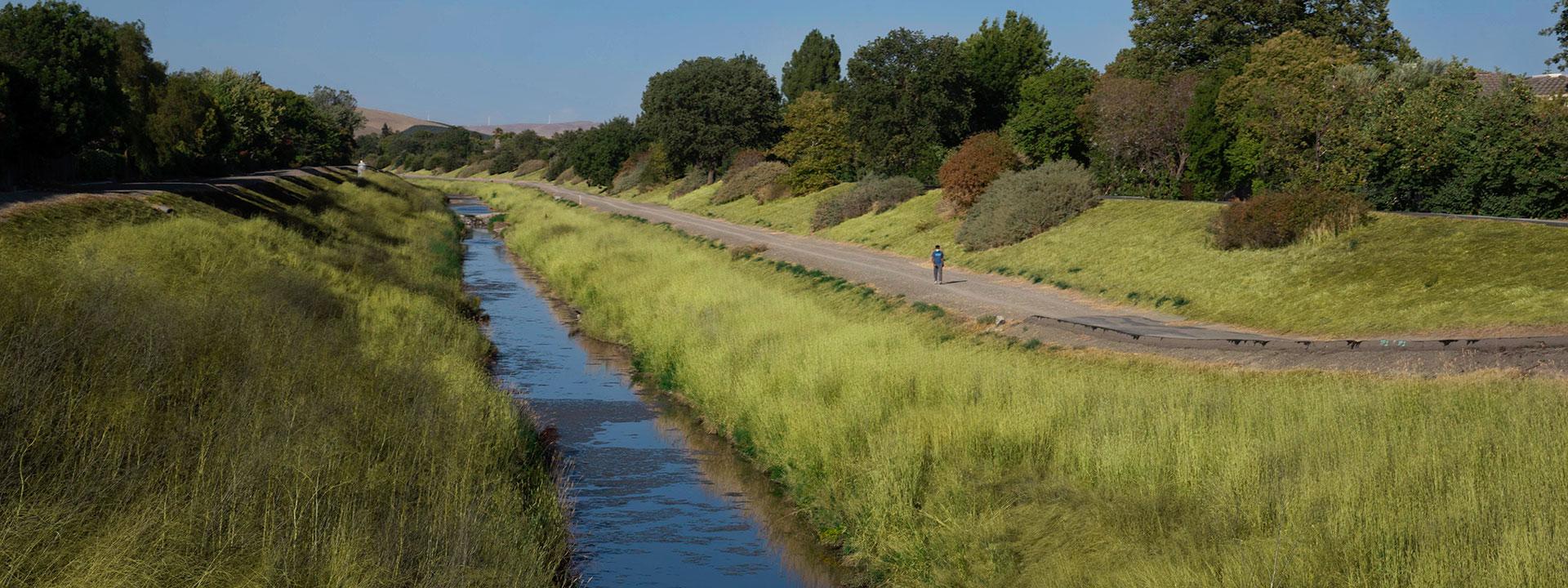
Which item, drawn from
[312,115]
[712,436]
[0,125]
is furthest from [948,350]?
[312,115]

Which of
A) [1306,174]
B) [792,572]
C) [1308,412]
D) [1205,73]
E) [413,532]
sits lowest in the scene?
[792,572]

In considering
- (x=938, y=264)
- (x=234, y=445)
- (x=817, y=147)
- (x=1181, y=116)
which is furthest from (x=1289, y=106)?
(x=234, y=445)

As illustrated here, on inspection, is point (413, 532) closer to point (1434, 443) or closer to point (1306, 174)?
point (1434, 443)

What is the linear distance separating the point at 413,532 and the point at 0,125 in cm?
3711

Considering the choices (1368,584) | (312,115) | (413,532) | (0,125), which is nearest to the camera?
(1368,584)

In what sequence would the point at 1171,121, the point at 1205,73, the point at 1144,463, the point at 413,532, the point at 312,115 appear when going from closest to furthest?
the point at 413,532 → the point at 1144,463 → the point at 1171,121 → the point at 1205,73 → the point at 312,115

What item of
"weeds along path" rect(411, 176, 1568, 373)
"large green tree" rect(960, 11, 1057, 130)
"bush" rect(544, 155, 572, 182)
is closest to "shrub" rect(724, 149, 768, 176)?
"large green tree" rect(960, 11, 1057, 130)

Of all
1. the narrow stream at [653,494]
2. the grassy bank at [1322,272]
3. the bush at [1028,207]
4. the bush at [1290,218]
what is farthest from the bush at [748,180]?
the narrow stream at [653,494]

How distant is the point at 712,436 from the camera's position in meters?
19.9

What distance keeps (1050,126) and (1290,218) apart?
92.4ft

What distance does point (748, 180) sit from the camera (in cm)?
8556

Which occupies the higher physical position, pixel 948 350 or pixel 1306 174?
pixel 1306 174

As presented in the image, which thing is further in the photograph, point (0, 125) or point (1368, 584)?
point (0, 125)

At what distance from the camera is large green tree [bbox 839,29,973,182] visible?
6297 cm
